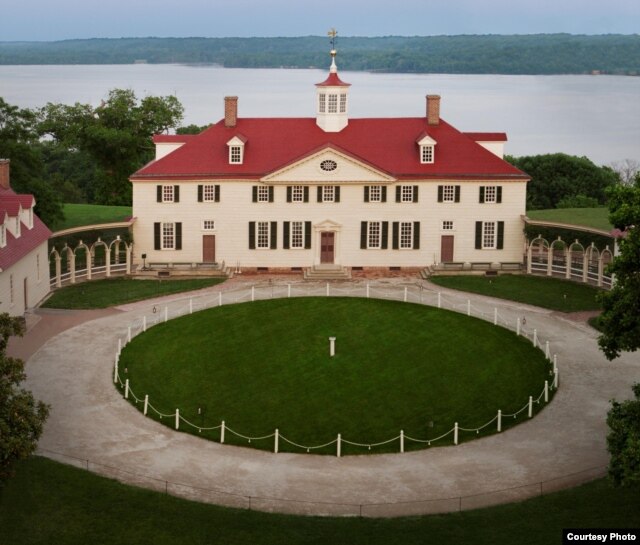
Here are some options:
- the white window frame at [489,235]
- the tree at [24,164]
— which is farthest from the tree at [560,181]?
the tree at [24,164]

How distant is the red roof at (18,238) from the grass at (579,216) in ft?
111

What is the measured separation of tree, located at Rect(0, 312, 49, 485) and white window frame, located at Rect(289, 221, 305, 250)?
3215 centimetres

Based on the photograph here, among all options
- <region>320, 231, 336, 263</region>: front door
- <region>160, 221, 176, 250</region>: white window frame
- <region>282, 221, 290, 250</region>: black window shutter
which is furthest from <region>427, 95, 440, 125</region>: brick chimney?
<region>160, 221, 176, 250</region>: white window frame

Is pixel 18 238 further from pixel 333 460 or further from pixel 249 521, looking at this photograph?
pixel 249 521

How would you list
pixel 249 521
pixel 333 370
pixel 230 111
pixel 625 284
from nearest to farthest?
1. pixel 249 521
2. pixel 625 284
3. pixel 333 370
4. pixel 230 111

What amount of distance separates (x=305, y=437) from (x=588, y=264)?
2760 centimetres

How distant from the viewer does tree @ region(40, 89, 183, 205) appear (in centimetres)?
8425

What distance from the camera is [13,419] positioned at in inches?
1156

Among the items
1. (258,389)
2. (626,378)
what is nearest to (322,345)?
(258,389)

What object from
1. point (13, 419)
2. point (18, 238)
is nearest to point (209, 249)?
point (18, 238)

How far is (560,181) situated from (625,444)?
72867 millimetres

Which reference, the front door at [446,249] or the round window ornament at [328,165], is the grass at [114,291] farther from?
the front door at [446,249]

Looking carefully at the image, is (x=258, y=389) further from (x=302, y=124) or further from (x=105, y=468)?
(x=302, y=124)

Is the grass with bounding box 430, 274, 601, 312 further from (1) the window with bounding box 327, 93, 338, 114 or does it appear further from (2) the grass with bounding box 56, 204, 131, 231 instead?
(2) the grass with bounding box 56, 204, 131, 231
